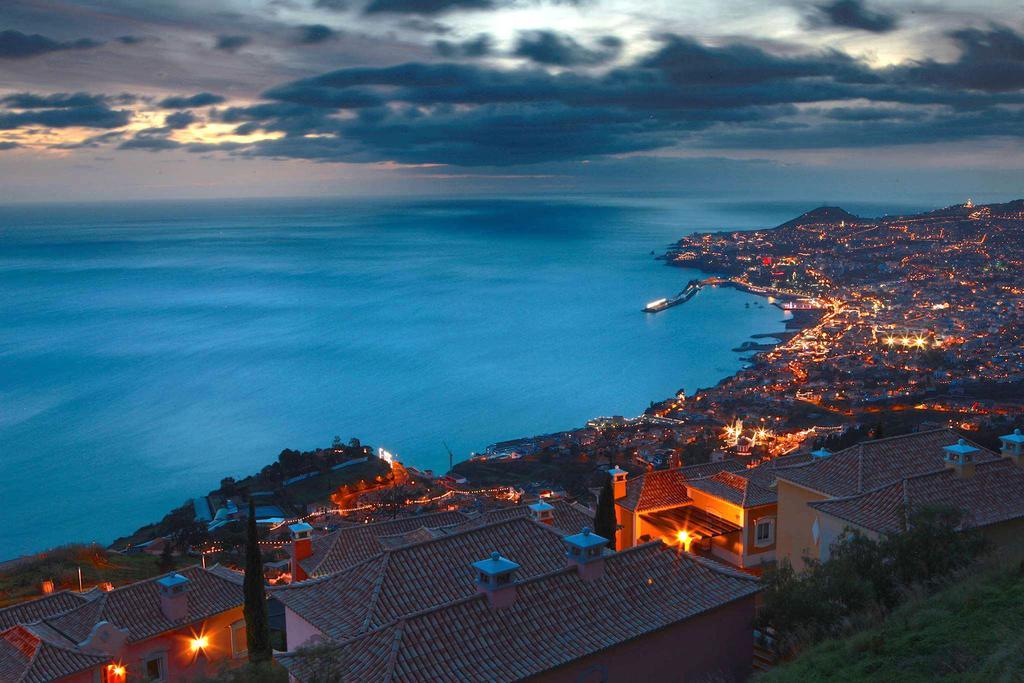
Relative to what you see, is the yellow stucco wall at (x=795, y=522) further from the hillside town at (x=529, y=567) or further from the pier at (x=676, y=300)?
the pier at (x=676, y=300)

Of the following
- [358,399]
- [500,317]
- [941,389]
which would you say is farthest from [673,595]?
[500,317]

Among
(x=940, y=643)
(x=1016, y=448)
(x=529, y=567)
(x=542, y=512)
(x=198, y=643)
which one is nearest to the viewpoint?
(x=940, y=643)

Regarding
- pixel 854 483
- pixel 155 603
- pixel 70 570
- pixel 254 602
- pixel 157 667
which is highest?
pixel 854 483

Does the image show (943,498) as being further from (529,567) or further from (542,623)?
(542,623)

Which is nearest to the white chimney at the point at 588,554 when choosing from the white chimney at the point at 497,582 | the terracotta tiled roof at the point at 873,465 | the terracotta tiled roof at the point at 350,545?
the white chimney at the point at 497,582

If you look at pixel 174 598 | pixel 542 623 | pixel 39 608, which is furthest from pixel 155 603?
pixel 542 623

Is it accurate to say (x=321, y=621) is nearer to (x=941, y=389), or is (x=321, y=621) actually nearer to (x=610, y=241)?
(x=941, y=389)
